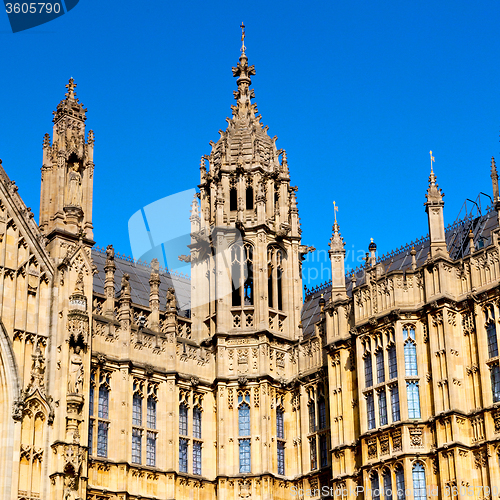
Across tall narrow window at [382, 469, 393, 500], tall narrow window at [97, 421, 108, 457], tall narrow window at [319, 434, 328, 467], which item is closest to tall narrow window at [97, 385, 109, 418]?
tall narrow window at [97, 421, 108, 457]

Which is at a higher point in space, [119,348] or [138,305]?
[138,305]

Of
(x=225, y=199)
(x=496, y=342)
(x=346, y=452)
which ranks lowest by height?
(x=346, y=452)

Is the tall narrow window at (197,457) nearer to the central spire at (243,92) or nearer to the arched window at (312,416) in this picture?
the arched window at (312,416)

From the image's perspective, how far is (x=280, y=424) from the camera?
4550cm

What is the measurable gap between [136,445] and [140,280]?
13.2m

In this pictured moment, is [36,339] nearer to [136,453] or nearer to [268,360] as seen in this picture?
[136,453]

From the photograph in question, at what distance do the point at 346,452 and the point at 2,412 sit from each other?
515 inches

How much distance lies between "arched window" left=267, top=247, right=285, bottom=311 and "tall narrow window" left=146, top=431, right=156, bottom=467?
27.2ft

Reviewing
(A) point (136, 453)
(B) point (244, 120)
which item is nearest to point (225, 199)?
(B) point (244, 120)

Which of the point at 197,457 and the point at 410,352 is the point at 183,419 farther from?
the point at 410,352

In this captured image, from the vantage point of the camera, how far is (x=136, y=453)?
138ft

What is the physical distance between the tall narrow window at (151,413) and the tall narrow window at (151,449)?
14.8 inches

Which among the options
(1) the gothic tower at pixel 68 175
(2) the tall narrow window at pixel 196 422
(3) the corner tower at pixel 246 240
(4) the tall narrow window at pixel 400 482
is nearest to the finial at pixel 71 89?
(1) the gothic tower at pixel 68 175

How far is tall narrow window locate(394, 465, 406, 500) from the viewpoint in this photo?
126 ft
